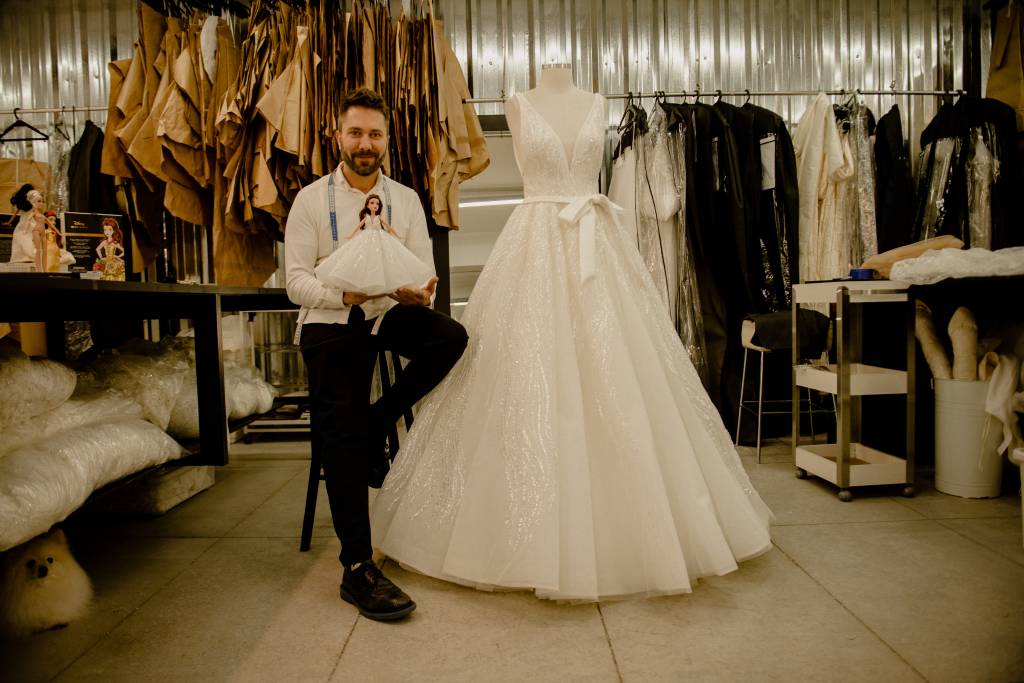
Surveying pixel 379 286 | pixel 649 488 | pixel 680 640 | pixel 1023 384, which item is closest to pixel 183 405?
pixel 379 286

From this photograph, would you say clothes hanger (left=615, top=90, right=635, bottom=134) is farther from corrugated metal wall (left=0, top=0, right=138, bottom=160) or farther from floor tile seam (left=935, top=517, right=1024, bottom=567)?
corrugated metal wall (left=0, top=0, right=138, bottom=160)

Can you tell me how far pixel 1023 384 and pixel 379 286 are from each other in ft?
6.95

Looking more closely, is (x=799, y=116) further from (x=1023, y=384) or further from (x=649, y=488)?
(x=649, y=488)

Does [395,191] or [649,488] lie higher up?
[395,191]

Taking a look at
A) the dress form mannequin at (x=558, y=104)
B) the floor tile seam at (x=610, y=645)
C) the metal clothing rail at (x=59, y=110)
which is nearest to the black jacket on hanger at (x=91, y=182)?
the metal clothing rail at (x=59, y=110)

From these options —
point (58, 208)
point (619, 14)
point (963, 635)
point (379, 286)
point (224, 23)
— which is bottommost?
point (963, 635)

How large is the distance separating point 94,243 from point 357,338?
80 centimetres

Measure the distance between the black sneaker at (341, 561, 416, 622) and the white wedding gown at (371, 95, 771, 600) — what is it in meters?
0.15

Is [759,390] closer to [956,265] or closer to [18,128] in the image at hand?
[956,265]

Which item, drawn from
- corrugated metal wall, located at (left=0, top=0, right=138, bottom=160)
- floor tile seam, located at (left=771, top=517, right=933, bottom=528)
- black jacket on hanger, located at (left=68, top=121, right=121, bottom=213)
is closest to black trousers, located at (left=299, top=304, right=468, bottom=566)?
floor tile seam, located at (left=771, top=517, right=933, bottom=528)

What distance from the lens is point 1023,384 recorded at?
2.08 m

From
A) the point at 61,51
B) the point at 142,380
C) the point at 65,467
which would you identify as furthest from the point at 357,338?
the point at 61,51

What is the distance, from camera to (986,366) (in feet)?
7.50

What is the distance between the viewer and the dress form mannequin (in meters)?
2.02
